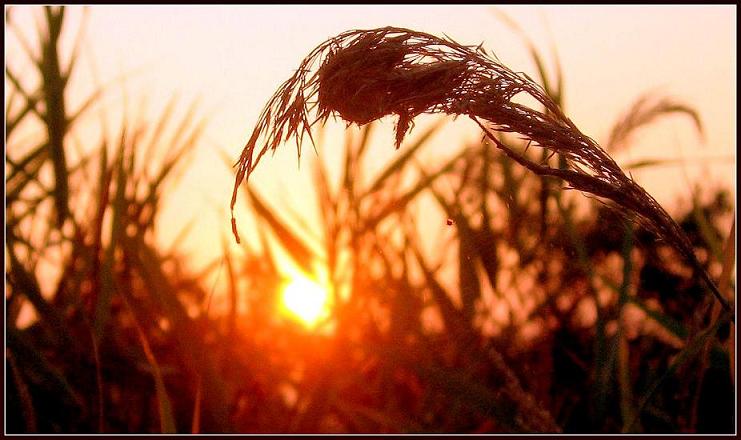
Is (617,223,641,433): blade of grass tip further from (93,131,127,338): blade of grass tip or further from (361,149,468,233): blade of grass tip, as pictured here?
(93,131,127,338): blade of grass tip

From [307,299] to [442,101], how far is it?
1026 mm

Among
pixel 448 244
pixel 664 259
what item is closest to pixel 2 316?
pixel 448 244

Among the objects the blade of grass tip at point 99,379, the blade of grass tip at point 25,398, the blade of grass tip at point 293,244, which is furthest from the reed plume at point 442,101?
the blade of grass tip at point 293,244

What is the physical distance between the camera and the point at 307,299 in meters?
1.58

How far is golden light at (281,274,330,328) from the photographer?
5.06ft

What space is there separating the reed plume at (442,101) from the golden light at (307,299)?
3.02ft

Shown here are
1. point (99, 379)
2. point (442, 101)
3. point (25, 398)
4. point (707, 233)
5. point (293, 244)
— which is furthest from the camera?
point (293, 244)

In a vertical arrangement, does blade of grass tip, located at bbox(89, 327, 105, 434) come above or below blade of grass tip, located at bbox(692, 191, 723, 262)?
below

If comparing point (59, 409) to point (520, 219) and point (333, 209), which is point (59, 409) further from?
point (520, 219)

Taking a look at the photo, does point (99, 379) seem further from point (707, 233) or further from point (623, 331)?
point (707, 233)

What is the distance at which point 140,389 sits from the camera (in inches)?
57.4

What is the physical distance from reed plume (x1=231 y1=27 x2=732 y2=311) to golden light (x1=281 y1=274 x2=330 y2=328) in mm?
921

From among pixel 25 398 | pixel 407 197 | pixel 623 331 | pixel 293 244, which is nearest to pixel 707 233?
pixel 623 331

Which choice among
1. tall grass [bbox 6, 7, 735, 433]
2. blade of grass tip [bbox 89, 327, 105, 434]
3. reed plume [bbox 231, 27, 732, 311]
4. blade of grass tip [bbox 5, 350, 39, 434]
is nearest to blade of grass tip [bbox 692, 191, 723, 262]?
tall grass [bbox 6, 7, 735, 433]
